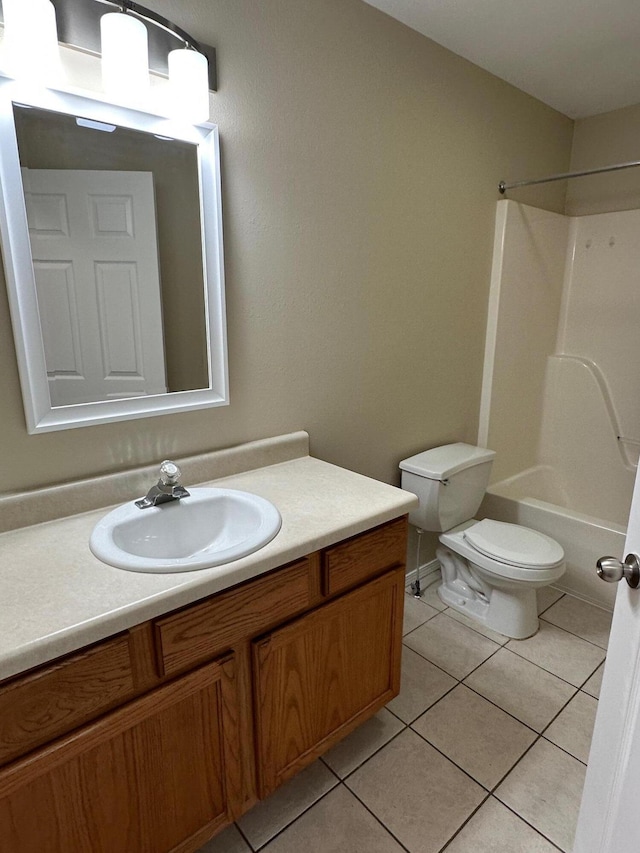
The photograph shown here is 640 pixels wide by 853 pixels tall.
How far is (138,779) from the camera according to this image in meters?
0.97

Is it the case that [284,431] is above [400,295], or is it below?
below

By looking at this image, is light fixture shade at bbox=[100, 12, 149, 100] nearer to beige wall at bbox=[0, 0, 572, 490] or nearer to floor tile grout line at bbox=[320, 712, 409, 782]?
beige wall at bbox=[0, 0, 572, 490]

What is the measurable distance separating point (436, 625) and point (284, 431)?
1.13 metres

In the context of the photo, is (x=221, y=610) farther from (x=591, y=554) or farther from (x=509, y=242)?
(x=509, y=242)

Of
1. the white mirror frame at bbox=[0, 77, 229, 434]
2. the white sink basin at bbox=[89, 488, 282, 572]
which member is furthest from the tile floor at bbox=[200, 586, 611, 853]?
the white mirror frame at bbox=[0, 77, 229, 434]

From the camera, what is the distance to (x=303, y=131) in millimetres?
1548

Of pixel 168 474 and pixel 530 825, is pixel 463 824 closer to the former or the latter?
pixel 530 825

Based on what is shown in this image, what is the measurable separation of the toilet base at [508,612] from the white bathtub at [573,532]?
382 mm

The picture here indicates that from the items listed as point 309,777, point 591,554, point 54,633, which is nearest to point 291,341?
point 54,633

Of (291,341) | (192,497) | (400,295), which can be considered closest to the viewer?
(192,497)

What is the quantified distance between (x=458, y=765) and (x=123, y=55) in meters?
2.11

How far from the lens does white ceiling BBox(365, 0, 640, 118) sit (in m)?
1.64

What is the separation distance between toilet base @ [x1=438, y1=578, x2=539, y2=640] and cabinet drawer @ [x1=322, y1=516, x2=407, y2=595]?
0.87 m

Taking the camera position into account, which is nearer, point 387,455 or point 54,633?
point 54,633
